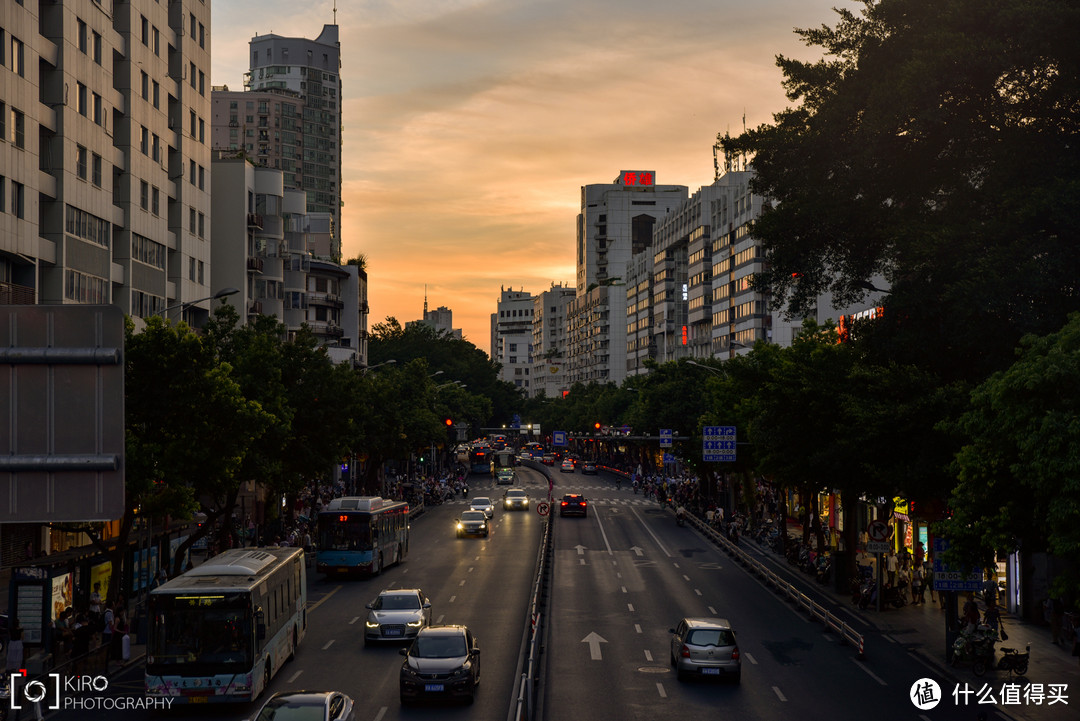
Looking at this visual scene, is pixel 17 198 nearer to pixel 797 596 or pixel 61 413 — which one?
pixel 797 596

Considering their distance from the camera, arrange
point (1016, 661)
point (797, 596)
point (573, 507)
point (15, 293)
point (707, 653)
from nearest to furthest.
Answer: point (707, 653), point (1016, 661), point (797, 596), point (15, 293), point (573, 507)

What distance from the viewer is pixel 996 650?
34594mm

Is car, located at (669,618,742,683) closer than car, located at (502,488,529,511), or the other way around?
car, located at (669,618,742,683)

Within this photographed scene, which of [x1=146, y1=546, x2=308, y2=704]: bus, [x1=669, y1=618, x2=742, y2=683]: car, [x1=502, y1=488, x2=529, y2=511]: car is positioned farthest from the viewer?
[x1=502, y1=488, x2=529, y2=511]: car

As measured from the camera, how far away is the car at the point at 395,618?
3456 centimetres

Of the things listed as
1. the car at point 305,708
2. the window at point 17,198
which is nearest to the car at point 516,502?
the window at point 17,198

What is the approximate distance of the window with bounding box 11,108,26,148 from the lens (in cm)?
4870

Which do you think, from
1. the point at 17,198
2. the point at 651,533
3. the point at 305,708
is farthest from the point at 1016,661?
the point at 651,533

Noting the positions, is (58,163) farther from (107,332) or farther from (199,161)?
(107,332)

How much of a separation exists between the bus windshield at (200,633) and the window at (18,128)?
30.4m

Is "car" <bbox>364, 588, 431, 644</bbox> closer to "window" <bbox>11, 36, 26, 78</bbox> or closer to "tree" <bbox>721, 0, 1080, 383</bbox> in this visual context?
"tree" <bbox>721, 0, 1080, 383</bbox>

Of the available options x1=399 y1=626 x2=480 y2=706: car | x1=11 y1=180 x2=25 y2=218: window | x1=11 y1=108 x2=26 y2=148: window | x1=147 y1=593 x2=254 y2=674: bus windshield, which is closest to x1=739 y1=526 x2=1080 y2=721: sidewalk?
x1=399 y1=626 x2=480 y2=706: car

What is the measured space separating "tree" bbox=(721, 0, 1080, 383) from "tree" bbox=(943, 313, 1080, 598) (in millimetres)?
6935

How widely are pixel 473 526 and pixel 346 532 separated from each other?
72.3 feet
